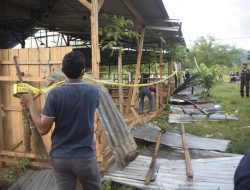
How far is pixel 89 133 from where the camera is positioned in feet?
10.8

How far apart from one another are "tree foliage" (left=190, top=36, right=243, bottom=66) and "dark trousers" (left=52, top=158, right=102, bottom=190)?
70.6m

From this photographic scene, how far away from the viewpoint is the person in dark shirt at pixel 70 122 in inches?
122

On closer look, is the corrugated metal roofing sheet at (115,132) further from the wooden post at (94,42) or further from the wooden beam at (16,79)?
the wooden beam at (16,79)

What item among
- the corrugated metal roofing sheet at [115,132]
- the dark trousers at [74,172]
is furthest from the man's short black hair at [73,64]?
the corrugated metal roofing sheet at [115,132]

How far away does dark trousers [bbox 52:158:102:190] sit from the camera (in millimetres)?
3197

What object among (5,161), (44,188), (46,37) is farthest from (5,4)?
(46,37)

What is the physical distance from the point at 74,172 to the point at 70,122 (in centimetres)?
46

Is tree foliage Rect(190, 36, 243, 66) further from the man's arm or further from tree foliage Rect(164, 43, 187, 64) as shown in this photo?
the man's arm

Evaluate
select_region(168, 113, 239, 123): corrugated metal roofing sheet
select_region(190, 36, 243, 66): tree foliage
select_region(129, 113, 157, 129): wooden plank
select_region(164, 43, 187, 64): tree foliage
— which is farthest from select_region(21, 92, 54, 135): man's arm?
select_region(190, 36, 243, 66): tree foliage

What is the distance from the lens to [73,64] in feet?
10.3

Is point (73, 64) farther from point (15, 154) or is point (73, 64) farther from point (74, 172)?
point (15, 154)

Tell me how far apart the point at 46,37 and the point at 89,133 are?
11186 mm

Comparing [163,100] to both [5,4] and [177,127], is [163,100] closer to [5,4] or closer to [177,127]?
[177,127]

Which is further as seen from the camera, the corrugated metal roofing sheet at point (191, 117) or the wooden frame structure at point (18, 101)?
the corrugated metal roofing sheet at point (191, 117)
